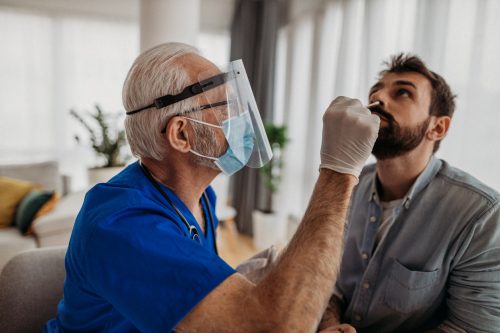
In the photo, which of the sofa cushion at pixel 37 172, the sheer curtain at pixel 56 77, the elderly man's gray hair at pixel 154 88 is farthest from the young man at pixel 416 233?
the sheer curtain at pixel 56 77

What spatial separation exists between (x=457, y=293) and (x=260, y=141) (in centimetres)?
77

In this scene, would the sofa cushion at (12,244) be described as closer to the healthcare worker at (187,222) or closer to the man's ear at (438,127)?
the healthcare worker at (187,222)

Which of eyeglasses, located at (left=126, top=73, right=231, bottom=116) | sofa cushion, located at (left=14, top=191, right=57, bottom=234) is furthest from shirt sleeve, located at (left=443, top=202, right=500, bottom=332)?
sofa cushion, located at (left=14, top=191, right=57, bottom=234)

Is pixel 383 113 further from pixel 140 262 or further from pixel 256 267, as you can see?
pixel 140 262

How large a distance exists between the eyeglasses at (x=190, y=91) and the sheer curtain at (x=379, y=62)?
139 cm

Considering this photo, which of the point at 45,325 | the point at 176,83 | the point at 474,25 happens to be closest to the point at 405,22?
Result: the point at 474,25

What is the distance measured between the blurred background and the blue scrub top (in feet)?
5.23

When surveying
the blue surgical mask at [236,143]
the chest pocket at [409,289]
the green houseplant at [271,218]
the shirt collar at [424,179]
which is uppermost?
the blue surgical mask at [236,143]

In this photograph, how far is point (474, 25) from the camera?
1.73 m

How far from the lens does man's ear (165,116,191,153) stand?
3.18ft

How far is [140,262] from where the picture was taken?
72 cm

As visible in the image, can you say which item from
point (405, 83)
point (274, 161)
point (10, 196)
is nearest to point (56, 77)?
point (10, 196)

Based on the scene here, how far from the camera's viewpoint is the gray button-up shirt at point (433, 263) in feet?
3.43

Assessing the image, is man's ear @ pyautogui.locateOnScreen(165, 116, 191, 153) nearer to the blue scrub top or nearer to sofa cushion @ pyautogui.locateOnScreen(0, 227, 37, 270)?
the blue scrub top
